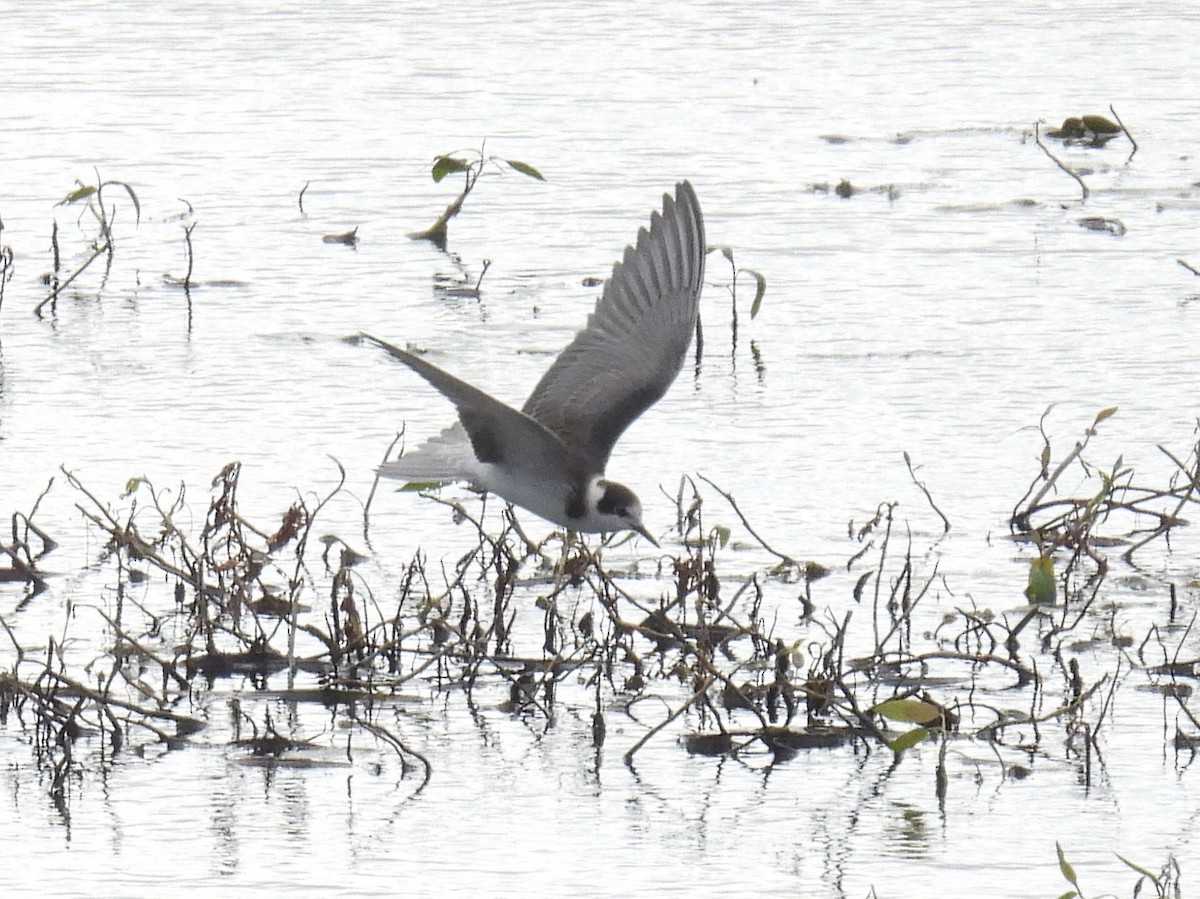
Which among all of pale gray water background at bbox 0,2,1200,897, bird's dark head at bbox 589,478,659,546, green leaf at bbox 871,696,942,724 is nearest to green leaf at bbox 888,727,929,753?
green leaf at bbox 871,696,942,724

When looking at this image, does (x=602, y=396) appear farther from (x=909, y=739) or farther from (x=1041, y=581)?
(x=909, y=739)

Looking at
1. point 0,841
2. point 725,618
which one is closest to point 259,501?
point 725,618

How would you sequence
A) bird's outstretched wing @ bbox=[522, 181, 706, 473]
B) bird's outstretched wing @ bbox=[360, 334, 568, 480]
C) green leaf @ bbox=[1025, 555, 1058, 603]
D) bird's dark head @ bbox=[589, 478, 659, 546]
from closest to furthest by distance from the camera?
bird's outstretched wing @ bbox=[360, 334, 568, 480] → green leaf @ bbox=[1025, 555, 1058, 603] → bird's dark head @ bbox=[589, 478, 659, 546] → bird's outstretched wing @ bbox=[522, 181, 706, 473]

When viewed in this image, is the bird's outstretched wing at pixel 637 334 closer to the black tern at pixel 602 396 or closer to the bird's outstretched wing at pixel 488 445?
the black tern at pixel 602 396

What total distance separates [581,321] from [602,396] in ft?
9.51

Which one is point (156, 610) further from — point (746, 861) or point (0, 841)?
point (746, 861)

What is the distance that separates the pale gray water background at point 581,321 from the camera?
218 inches

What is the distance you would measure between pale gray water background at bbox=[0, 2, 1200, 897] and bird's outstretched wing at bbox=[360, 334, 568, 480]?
0.57 meters

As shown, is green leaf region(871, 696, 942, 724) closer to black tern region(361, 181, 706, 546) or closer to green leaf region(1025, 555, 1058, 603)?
green leaf region(1025, 555, 1058, 603)

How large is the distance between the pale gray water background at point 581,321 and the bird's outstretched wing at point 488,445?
569 millimetres

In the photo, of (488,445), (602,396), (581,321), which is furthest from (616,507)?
(581,321)

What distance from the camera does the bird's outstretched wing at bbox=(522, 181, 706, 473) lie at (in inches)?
273

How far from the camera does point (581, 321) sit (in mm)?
9812

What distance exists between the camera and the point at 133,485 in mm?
6984
